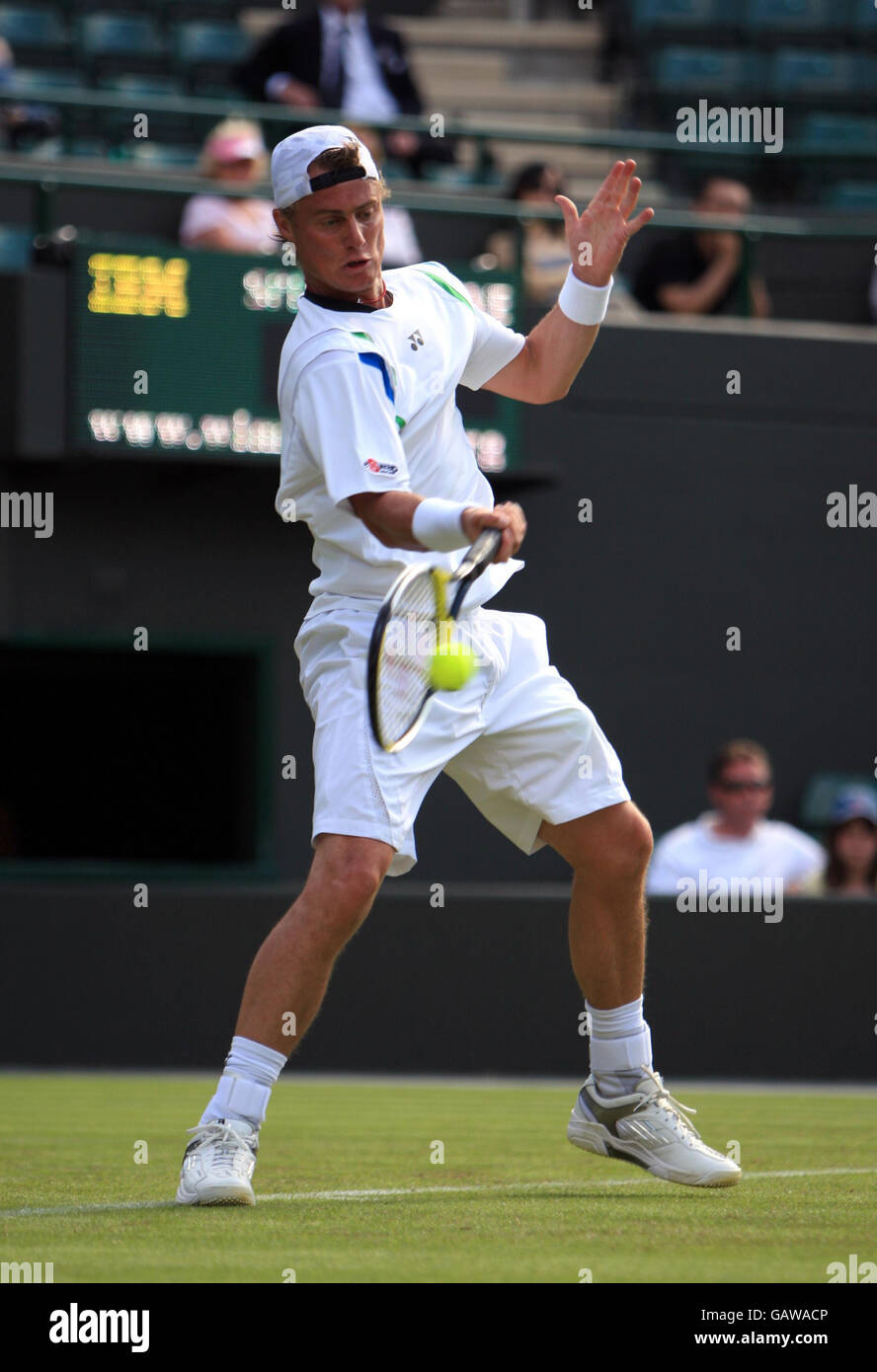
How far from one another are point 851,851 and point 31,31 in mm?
7057

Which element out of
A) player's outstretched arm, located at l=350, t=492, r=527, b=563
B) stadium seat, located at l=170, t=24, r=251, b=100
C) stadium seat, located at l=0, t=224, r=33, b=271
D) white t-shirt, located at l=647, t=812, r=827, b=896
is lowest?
white t-shirt, located at l=647, t=812, r=827, b=896

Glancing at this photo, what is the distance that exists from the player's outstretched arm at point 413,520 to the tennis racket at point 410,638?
0.03 m

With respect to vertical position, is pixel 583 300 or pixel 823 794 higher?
pixel 583 300

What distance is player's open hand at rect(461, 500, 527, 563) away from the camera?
4148mm

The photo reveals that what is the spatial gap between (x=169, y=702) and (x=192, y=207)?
9.80ft

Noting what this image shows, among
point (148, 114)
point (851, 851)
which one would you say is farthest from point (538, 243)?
point (851, 851)

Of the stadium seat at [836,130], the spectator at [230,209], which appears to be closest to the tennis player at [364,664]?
the spectator at [230,209]

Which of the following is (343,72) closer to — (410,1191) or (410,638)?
(410,638)

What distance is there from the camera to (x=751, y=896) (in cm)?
931

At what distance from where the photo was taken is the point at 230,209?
991 centimetres

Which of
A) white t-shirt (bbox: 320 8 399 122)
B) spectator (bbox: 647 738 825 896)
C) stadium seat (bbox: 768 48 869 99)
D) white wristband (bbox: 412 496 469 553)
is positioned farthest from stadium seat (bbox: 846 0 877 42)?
white wristband (bbox: 412 496 469 553)

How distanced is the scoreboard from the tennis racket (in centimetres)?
511

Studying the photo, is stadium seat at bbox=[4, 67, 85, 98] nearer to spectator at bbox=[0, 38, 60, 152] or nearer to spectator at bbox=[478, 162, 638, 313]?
spectator at bbox=[0, 38, 60, 152]

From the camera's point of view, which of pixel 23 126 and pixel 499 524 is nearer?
pixel 499 524
